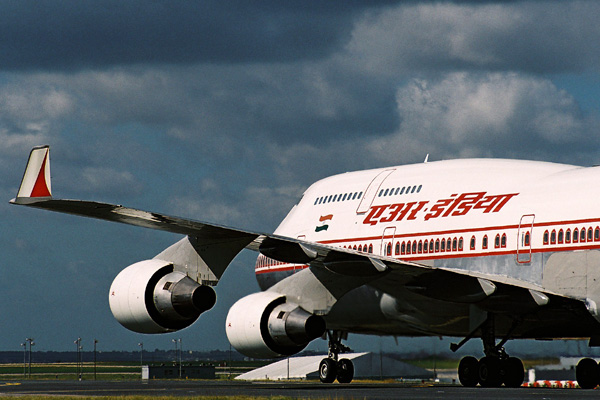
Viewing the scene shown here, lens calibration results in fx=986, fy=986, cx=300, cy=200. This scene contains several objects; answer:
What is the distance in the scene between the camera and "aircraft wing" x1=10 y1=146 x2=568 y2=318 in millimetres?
21297

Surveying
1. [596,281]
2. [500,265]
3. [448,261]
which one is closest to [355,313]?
[448,261]

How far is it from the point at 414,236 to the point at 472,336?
11.6ft

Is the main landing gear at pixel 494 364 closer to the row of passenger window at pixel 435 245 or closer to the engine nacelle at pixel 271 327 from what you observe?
the row of passenger window at pixel 435 245

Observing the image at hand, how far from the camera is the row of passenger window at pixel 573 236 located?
950 inches

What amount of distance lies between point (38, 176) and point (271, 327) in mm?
7907

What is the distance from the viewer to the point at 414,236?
29.3 meters

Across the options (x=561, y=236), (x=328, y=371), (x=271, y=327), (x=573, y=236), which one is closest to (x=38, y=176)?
(x=271, y=327)

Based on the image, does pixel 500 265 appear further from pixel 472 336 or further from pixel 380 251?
pixel 380 251

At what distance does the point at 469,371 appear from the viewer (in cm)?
2814

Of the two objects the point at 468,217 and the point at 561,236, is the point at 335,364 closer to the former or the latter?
the point at 468,217

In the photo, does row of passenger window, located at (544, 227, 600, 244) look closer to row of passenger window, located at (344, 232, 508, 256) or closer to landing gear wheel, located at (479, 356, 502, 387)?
row of passenger window, located at (344, 232, 508, 256)

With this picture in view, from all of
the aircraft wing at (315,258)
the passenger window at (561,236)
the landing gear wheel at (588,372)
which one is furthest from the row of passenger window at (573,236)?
the landing gear wheel at (588,372)

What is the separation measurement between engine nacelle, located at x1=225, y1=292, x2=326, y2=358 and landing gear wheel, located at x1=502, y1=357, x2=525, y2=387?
522 cm

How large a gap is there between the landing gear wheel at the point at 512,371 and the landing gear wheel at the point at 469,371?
893mm
